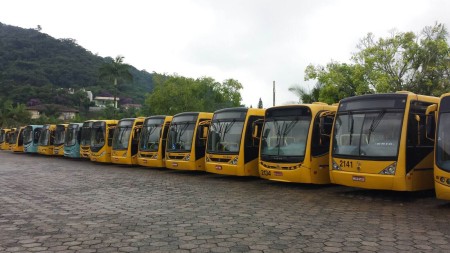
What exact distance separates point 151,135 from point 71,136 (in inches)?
403

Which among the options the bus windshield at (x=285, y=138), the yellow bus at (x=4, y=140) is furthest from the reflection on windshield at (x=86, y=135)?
the yellow bus at (x=4, y=140)

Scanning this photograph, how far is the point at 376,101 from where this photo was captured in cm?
1038

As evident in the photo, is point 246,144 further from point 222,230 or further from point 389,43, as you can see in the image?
point 389,43

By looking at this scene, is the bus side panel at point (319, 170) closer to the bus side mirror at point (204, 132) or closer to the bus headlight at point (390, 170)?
the bus headlight at point (390, 170)

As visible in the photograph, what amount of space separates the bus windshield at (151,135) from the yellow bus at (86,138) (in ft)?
18.9

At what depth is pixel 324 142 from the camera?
12.2 metres

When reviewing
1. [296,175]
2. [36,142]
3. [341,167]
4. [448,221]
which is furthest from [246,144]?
[36,142]

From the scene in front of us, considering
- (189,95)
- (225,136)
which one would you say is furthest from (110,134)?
(189,95)

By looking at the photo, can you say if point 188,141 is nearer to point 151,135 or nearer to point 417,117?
point 151,135

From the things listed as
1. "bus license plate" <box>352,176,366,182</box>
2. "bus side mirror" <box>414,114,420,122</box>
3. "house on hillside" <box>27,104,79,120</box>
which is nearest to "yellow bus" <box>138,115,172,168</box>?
"bus license plate" <box>352,176,366,182</box>

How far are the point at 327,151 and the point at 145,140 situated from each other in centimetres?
921

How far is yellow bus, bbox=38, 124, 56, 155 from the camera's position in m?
30.2

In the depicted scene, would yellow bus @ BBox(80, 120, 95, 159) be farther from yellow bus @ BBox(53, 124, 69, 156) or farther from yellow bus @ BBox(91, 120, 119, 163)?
yellow bus @ BBox(53, 124, 69, 156)

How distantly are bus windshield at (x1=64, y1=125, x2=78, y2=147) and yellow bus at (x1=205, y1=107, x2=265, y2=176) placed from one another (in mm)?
14181
